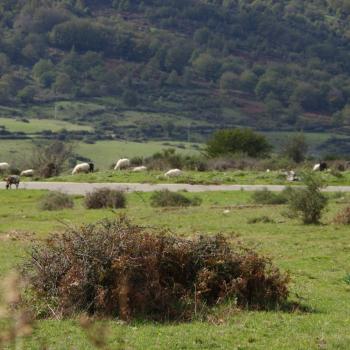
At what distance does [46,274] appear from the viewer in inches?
422

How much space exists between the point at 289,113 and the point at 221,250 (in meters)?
155

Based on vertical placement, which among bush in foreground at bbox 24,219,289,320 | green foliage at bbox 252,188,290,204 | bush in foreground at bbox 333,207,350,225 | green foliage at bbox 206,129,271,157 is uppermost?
bush in foreground at bbox 24,219,289,320

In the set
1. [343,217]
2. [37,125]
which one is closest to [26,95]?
[37,125]

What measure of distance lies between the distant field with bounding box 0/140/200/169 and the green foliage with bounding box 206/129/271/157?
32.3m

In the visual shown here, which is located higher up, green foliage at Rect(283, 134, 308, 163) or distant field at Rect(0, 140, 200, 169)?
green foliage at Rect(283, 134, 308, 163)

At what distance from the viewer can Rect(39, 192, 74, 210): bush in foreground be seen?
29234 millimetres

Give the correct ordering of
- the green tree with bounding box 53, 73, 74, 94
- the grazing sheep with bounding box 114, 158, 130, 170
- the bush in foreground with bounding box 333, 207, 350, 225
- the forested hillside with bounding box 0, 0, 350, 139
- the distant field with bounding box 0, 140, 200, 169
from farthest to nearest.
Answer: the green tree with bounding box 53, 73, 74, 94
the forested hillside with bounding box 0, 0, 350, 139
the distant field with bounding box 0, 140, 200, 169
the grazing sheep with bounding box 114, 158, 130, 170
the bush in foreground with bounding box 333, 207, 350, 225

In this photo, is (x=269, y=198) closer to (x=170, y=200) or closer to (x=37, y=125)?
(x=170, y=200)

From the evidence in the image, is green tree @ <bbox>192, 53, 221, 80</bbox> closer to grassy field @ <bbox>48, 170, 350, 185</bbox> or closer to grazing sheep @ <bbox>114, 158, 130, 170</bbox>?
grazing sheep @ <bbox>114, 158, 130, 170</bbox>

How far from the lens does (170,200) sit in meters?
29.7

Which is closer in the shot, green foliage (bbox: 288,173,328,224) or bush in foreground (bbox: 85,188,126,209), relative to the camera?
green foliage (bbox: 288,173,328,224)

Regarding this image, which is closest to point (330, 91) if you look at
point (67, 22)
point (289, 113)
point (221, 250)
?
point (289, 113)

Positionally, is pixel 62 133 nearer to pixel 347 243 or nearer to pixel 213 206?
pixel 213 206

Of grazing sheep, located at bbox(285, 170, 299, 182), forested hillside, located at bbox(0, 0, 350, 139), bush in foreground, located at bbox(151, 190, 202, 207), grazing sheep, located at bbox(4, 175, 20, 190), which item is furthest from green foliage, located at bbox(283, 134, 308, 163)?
forested hillside, located at bbox(0, 0, 350, 139)
